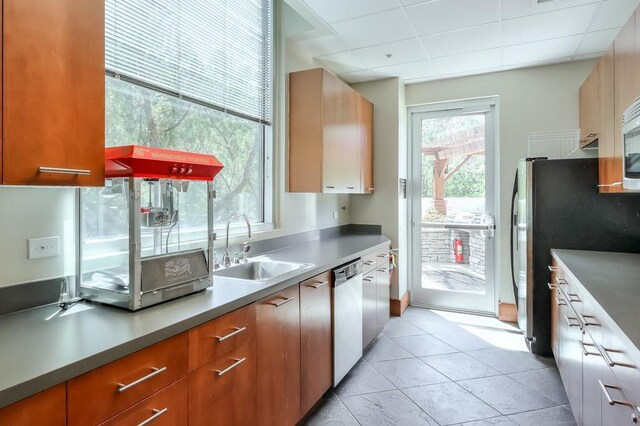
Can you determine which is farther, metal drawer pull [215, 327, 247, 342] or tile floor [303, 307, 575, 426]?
tile floor [303, 307, 575, 426]

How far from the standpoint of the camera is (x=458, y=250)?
431 centimetres

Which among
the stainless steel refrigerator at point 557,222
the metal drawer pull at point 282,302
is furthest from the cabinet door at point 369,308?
the stainless steel refrigerator at point 557,222

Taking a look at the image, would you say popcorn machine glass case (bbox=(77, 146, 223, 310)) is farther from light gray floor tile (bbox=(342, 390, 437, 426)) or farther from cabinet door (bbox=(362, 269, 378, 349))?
cabinet door (bbox=(362, 269, 378, 349))

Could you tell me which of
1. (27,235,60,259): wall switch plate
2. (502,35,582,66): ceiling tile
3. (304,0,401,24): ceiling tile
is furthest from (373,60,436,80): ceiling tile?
(27,235,60,259): wall switch plate

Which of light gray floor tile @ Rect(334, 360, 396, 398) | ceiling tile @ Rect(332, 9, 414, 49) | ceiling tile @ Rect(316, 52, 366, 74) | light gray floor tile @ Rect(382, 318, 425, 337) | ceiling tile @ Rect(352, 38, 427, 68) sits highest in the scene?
ceiling tile @ Rect(316, 52, 366, 74)

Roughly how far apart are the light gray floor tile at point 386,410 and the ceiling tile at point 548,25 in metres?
2.94

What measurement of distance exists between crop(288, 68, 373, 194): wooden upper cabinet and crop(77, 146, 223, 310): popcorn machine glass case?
1.37m

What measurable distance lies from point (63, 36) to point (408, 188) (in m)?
3.86

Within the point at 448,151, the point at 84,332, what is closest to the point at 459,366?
the point at 448,151

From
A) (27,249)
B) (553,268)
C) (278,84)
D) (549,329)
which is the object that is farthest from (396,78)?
(27,249)

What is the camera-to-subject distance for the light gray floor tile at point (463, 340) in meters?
3.31

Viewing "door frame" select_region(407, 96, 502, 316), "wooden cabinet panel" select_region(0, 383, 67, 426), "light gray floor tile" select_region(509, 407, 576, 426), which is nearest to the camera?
"wooden cabinet panel" select_region(0, 383, 67, 426)

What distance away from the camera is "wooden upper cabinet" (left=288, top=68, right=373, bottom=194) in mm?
3010

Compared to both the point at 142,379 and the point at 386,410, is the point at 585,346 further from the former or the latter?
the point at 142,379
